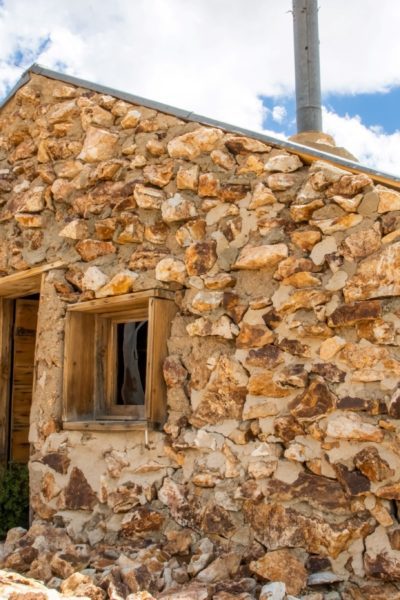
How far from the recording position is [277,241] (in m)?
3.74

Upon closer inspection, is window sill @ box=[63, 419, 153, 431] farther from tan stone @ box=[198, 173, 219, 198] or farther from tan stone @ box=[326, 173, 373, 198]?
tan stone @ box=[326, 173, 373, 198]

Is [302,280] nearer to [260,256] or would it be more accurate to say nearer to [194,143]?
[260,256]

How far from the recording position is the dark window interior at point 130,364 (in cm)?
467

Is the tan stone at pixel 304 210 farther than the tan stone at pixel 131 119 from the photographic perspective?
No

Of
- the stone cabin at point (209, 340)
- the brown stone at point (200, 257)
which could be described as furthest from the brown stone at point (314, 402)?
the brown stone at point (200, 257)

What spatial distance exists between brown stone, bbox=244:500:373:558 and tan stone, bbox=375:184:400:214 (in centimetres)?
144

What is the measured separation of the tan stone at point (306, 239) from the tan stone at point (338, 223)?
0.04 meters

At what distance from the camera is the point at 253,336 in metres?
3.71

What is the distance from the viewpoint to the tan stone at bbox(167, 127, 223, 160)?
4133mm

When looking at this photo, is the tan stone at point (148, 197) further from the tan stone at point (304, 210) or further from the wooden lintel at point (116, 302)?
the tan stone at point (304, 210)

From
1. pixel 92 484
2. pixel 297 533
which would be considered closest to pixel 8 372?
pixel 92 484

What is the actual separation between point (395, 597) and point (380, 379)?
3.09 feet

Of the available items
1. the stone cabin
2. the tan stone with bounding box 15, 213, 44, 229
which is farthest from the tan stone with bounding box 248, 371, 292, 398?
the tan stone with bounding box 15, 213, 44, 229

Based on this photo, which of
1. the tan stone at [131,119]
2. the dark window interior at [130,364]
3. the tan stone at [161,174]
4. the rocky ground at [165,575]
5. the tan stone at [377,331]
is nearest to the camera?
the rocky ground at [165,575]
